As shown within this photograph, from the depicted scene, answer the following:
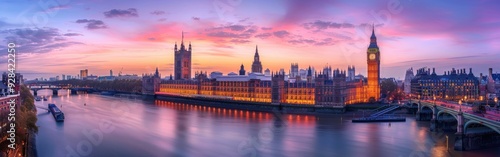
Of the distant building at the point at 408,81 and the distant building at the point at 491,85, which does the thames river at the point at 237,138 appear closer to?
the distant building at the point at 491,85

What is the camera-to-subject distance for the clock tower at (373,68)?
5281 centimetres

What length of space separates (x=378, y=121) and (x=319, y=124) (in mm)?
5153

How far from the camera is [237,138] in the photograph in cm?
2464

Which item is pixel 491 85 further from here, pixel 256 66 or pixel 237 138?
pixel 237 138

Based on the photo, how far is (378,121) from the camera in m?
32.6

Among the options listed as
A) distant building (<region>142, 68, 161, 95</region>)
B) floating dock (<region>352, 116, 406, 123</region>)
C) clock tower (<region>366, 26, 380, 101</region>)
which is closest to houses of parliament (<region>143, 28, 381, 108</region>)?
clock tower (<region>366, 26, 380, 101</region>)

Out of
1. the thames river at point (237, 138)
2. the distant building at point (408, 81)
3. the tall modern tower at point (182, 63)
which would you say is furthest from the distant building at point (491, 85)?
the tall modern tower at point (182, 63)

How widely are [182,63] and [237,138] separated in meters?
56.6

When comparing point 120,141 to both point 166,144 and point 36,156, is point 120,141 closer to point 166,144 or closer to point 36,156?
point 166,144

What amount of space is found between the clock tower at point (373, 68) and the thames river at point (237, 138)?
19721mm

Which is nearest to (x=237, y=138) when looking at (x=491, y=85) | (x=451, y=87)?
(x=451, y=87)

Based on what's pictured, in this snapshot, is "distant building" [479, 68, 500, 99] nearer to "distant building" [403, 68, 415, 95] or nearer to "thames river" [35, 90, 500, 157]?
"distant building" [403, 68, 415, 95]

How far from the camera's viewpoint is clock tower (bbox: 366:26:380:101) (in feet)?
173

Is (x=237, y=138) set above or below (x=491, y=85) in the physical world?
below
